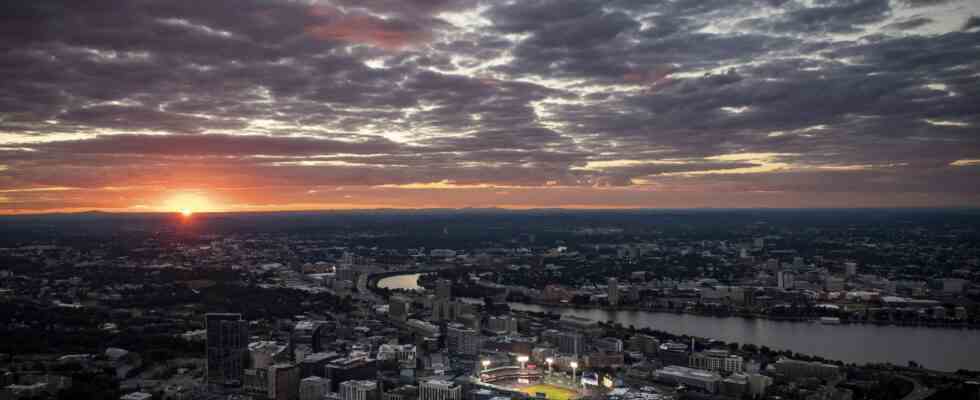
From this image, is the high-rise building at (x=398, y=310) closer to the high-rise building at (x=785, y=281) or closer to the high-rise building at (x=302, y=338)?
the high-rise building at (x=302, y=338)

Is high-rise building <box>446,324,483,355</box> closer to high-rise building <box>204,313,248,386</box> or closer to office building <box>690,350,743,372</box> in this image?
office building <box>690,350,743,372</box>

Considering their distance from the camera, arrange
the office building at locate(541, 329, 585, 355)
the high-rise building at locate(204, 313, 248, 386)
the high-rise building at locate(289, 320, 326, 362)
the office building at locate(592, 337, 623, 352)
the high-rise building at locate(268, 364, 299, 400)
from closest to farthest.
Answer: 1. the high-rise building at locate(268, 364, 299, 400)
2. the high-rise building at locate(204, 313, 248, 386)
3. the high-rise building at locate(289, 320, 326, 362)
4. the office building at locate(541, 329, 585, 355)
5. the office building at locate(592, 337, 623, 352)

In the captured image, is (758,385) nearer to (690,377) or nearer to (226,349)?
(690,377)

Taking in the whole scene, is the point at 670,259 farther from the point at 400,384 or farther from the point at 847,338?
the point at 400,384

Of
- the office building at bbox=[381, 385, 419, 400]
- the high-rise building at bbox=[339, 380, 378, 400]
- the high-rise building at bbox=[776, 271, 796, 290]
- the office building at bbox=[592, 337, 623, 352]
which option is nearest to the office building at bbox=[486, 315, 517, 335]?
the office building at bbox=[592, 337, 623, 352]

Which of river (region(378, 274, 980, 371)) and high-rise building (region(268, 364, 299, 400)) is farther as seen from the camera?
river (region(378, 274, 980, 371))

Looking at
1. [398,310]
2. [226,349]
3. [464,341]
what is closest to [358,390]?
[226,349]
